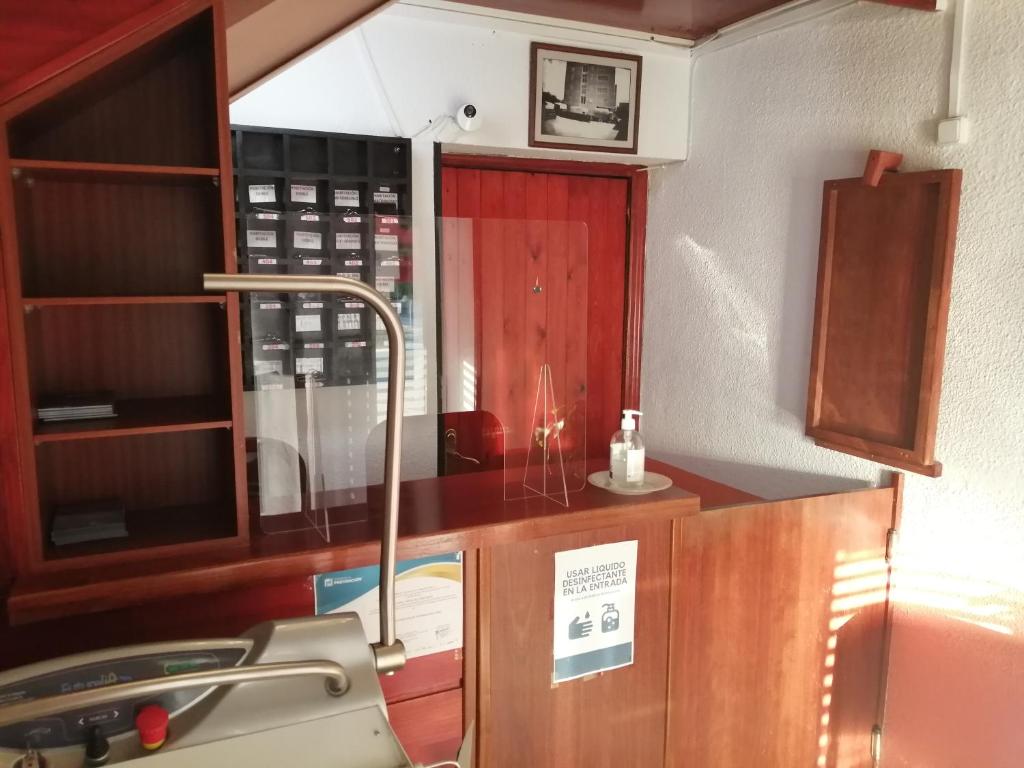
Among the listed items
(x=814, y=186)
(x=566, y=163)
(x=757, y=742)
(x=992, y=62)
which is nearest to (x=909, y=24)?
(x=992, y=62)

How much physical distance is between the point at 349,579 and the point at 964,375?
4.95ft

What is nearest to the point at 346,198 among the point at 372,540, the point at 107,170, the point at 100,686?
the point at 107,170

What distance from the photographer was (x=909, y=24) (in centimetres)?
202

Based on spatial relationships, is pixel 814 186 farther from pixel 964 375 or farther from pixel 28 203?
pixel 28 203

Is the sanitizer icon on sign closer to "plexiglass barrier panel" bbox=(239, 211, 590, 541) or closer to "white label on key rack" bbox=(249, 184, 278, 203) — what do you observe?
"plexiglass barrier panel" bbox=(239, 211, 590, 541)

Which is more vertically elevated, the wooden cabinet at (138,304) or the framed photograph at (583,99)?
the framed photograph at (583,99)

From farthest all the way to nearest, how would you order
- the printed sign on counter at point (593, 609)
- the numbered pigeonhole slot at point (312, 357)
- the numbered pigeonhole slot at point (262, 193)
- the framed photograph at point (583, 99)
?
the framed photograph at point (583, 99)
the numbered pigeonhole slot at point (262, 193)
the printed sign on counter at point (593, 609)
the numbered pigeonhole slot at point (312, 357)

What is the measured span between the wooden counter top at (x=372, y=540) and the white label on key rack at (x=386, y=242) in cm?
54

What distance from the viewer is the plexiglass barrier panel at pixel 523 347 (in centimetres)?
166

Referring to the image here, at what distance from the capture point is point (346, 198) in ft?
8.21

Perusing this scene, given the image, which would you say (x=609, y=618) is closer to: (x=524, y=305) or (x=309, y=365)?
(x=524, y=305)

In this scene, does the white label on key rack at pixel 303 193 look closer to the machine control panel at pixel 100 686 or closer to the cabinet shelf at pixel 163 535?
the cabinet shelf at pixel 163 535

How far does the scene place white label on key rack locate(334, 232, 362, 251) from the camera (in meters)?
1.54

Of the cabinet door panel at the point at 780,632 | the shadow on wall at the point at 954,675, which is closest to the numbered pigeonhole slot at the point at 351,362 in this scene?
the cabinet door panel at the point at 780,632
